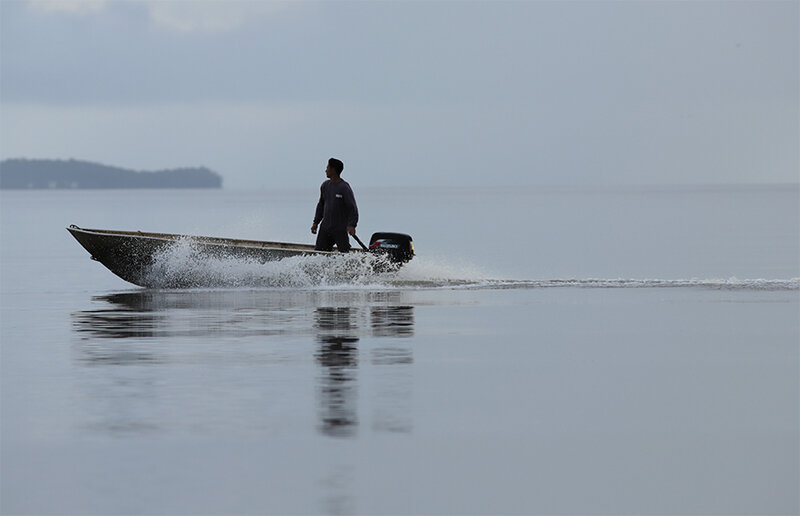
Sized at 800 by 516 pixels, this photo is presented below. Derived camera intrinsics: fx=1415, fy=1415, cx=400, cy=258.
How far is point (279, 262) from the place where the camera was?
81.7 ft

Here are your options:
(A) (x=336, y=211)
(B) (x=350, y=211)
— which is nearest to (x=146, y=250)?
(A) (x=336, y=211)

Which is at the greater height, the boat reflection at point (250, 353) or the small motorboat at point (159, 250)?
the small motorboat at point (159, 250)

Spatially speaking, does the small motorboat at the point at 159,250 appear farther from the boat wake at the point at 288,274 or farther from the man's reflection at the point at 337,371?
the man's reflection at the point at 337,371

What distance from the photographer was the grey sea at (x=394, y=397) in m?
9.41

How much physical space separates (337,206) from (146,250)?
3.52 metres

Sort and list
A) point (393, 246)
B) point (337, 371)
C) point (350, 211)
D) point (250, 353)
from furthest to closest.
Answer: point (393, 246)
point (350, 211)
point (250, 353)
point (337, 371)

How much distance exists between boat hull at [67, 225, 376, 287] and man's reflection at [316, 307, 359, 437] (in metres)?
4.01

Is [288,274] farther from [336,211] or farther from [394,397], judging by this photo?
[394,397]

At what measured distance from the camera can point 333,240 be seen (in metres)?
25.1

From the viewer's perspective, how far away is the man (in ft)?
80.5

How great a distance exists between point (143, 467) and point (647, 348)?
8.47 metres

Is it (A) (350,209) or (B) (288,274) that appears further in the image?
(B) (288,274)

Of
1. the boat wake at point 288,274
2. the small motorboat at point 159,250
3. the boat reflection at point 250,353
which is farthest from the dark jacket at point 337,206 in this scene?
the boat reflection at point 250,353

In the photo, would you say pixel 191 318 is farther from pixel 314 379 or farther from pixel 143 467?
pixel 143 467
